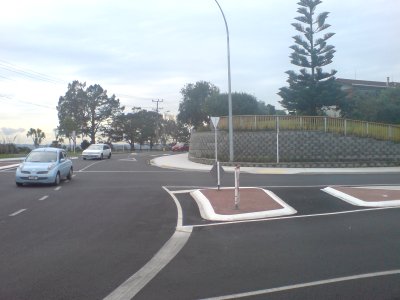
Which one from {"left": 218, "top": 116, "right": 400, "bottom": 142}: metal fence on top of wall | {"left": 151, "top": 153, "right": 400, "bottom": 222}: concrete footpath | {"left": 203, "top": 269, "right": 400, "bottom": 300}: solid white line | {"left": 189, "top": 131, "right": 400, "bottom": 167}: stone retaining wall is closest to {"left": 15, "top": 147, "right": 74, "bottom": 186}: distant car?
{"left": 151, "top": 153, "right": 400, "bottom": 222}: concrete footpath

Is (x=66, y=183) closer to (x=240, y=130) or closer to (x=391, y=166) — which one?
(x=240, y=130)

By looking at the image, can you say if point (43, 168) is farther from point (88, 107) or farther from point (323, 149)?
point (88, 107)

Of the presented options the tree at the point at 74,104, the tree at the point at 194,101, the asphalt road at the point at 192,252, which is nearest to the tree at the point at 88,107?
the tree at the point at 74,104

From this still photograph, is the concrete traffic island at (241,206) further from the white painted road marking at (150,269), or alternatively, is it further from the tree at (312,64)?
the tree at (312,64)

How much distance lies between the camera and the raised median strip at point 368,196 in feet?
48.4

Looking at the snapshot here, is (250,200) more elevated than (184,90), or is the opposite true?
(184,90)

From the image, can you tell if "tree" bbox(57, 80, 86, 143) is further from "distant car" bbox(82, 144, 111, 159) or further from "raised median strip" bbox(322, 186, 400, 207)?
"raised median strip" bbox(322, 186, 400, 207)

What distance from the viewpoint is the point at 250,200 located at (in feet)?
49.7

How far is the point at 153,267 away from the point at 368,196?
10.5 m

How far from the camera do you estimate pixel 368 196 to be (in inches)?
634

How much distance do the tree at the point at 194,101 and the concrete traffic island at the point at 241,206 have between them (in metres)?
55.2

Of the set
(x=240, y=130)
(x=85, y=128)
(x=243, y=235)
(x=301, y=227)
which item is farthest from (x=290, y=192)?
(x=85, y=128)

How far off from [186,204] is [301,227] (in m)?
4.93

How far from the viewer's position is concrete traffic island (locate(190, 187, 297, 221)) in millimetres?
12672
